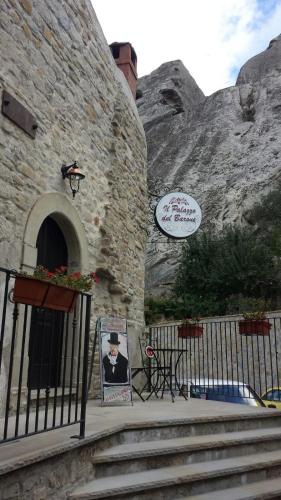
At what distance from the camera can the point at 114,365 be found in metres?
6.04

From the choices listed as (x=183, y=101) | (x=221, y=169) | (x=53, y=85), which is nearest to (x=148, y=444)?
(x=53, y=85)

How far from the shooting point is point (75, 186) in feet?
19.9

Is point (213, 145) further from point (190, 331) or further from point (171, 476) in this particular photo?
point (171, 476)

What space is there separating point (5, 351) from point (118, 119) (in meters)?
5.20

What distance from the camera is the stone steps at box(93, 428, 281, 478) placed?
3252mm

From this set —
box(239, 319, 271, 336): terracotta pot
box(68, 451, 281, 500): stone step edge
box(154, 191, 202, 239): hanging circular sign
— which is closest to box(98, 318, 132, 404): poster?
box(239, 319, 271, 336): terracotta pot

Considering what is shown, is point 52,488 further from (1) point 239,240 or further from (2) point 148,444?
(1) point 239,240

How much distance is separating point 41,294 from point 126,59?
27.7 ft

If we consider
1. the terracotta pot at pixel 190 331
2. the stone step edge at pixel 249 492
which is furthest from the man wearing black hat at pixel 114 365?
the stone step edge at pixel 249 492

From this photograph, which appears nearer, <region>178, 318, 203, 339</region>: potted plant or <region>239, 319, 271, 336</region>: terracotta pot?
<region>239, 319, 271, 336</region>: terracotta pot

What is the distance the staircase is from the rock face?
16193mm

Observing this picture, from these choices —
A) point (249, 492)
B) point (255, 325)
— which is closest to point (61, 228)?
point (255, 325)

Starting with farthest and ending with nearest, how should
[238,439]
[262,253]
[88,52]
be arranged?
1. [262,253]
2. [88,52]
3. [238,439]

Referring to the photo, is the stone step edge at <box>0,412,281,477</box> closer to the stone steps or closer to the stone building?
the stone steps
